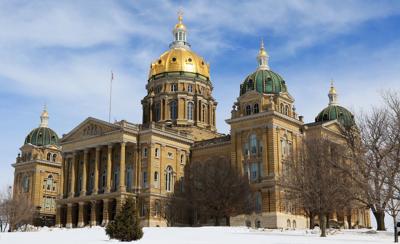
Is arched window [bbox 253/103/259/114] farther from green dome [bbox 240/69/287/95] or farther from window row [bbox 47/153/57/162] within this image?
window row [bbox 47/153/57/162]

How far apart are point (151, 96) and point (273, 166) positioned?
3370cm

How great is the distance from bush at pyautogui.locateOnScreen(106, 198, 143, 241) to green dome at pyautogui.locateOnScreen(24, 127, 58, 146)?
8154cm

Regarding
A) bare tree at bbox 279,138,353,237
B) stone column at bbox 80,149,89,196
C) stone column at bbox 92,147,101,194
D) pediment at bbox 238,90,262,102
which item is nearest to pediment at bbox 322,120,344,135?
pediment at bbox 238,90,262,102

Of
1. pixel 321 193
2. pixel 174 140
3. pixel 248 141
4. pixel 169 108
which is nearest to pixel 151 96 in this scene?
pixel 169 108

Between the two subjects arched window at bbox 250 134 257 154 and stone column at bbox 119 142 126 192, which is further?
stone column at bbox 119 142 126 192

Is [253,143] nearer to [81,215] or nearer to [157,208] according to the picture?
[157,208]

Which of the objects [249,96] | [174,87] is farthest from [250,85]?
[174,87]

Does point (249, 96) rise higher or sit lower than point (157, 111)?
lower

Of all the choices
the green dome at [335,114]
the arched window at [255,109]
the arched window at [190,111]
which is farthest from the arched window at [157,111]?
the green dome at [335,114]

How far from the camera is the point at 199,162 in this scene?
290ft

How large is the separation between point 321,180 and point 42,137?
75.9 m

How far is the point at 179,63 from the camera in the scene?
10262cm

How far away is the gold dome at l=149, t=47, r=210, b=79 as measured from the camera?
103 metres

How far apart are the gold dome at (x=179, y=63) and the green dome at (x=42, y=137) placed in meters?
26.9
